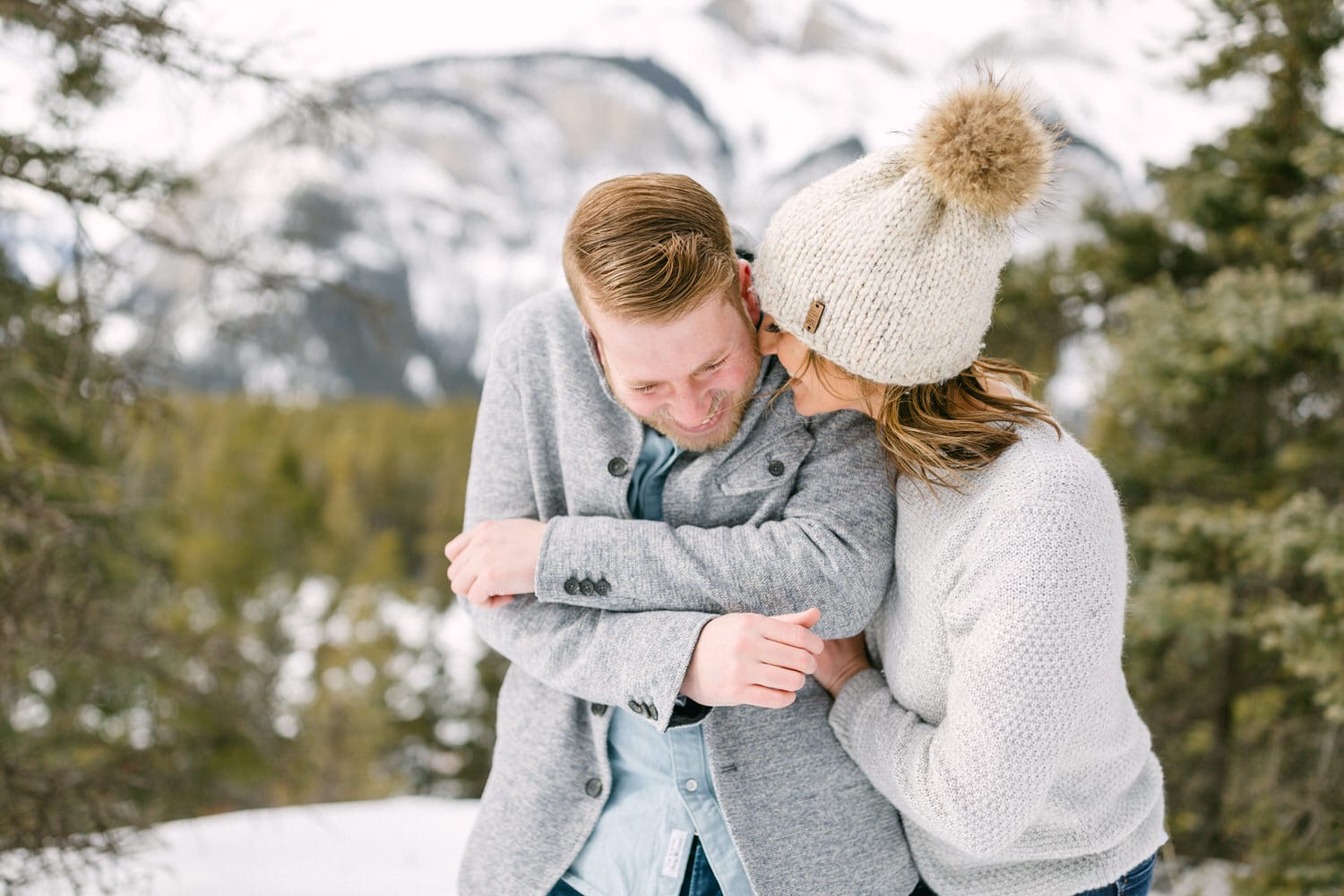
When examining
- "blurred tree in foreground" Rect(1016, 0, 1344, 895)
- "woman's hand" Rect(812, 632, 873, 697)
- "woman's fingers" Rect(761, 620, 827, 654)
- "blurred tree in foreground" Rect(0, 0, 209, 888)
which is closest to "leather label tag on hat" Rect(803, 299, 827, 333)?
"woman's fingers" Rect(761, 620, 827, 654)

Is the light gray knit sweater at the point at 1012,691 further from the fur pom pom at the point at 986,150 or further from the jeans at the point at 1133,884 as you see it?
the fur pom pom at the point at 986,150

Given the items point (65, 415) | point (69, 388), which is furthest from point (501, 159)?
point (69, 388)

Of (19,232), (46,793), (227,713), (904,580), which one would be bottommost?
(227,713)

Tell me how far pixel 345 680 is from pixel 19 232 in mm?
9727

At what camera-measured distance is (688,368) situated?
1.32 meters

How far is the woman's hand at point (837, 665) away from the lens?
1483 millimetres

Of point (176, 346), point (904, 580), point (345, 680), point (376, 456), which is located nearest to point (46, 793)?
point (176, 346)

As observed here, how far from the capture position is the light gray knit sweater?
1.17m

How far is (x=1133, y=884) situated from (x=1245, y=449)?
10.8 feet

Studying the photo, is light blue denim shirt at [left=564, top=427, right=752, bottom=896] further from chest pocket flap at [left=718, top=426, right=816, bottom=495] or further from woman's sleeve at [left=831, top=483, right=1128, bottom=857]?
woman's sleeve at [left=831, top=483, right=1128, bottom=857]

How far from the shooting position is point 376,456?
1902 centimetres

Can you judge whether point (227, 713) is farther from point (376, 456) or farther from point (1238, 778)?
point (376, 456)

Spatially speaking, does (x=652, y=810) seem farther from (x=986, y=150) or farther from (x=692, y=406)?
(x=986, y=150)

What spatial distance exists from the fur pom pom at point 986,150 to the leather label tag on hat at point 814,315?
19 cm
